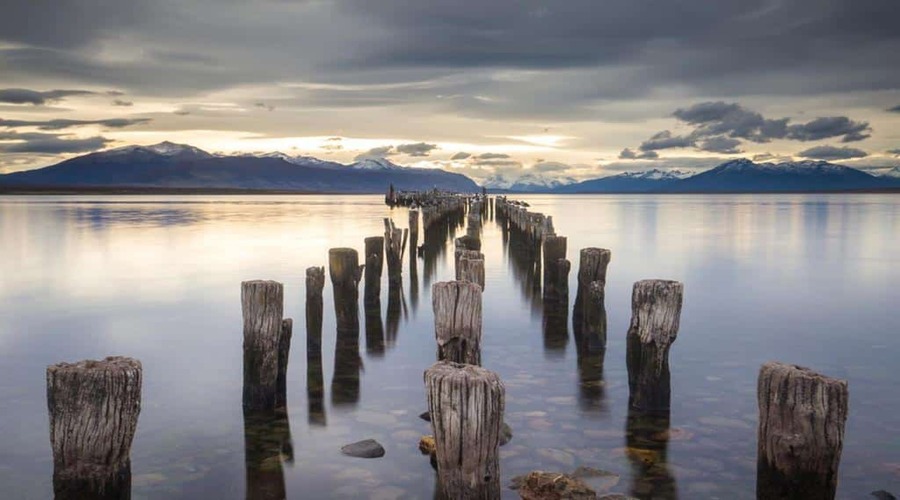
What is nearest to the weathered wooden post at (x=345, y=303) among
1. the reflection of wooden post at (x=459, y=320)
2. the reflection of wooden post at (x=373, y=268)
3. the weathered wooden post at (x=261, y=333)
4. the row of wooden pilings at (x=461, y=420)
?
the reflection of wooden post at (x=373, y=268)

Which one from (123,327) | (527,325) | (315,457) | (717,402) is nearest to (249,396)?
(315,457)

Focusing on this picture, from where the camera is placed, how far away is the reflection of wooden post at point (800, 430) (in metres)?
4.79

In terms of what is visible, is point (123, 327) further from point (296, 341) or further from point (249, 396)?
point (249, 396)

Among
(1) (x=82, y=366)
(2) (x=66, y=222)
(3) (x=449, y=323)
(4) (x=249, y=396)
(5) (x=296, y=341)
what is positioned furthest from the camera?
(2) (x=66, y=222)

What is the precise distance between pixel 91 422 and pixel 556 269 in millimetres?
10752

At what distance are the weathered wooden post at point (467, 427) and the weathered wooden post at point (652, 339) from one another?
11.1 feet

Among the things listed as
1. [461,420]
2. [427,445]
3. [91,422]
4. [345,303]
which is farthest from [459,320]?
[345,303]

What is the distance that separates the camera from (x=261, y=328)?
7.55 m

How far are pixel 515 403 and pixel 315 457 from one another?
8.54ft

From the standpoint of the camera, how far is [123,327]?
1425 cm

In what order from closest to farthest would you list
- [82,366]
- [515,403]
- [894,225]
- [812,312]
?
[82,366] < [515,403] < [812,312] < [894,225]

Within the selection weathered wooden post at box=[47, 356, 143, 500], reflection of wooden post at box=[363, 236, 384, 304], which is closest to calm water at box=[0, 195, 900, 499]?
reflection of wooden post at box=[363, 236, 384, 304]

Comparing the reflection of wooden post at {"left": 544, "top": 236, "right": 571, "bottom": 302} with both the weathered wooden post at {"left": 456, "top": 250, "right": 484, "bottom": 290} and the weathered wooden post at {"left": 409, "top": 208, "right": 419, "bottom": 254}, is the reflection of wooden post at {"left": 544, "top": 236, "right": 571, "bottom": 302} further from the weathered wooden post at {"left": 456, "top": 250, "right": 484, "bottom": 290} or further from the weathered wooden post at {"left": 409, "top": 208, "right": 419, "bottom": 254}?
the weathered wooden post at {"left": 409, "top": 208, "right": 419, "bottom": 254}

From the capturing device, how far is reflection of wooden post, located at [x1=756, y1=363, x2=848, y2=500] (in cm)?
479
